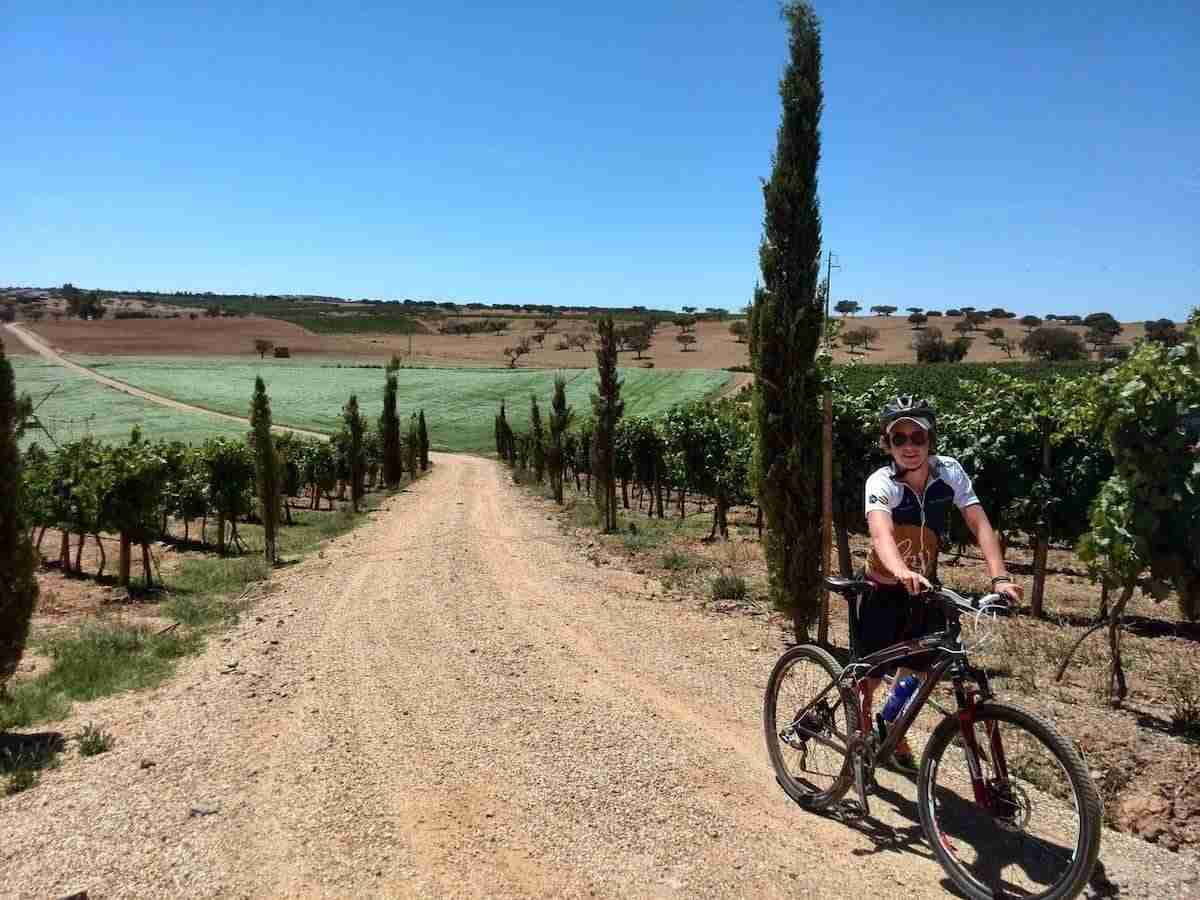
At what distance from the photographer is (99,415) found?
62.8 m

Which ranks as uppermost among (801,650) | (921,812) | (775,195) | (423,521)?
(775,195)

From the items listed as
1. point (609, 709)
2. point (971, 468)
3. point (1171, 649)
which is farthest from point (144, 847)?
point (971, 468)

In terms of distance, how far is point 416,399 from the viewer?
3123 inches

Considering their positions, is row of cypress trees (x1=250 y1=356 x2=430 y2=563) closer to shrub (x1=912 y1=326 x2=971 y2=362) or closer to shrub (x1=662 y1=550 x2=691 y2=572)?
shrub (x1=662 y1=550 x2=691 y2=572)

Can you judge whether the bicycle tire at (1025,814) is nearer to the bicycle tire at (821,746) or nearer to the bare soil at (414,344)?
the bicycle tire at (821,746)

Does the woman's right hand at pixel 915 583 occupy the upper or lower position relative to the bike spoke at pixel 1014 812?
upper

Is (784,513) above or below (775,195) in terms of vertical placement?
below

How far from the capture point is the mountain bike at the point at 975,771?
339 centimetres

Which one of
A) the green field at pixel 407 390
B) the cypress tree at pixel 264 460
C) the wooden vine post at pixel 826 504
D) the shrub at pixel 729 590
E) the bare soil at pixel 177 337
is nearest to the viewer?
the wooden vine post at pixel 826 504

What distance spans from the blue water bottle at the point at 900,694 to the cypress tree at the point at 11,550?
7.87 m

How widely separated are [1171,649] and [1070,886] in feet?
29.3

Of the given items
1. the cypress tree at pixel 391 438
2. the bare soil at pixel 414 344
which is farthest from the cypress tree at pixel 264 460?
the bare soil at pixel 414 344

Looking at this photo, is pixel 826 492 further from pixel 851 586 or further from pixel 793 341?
pixel 851 586

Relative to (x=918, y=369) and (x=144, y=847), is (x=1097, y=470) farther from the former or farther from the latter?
(x=918, y=369)
